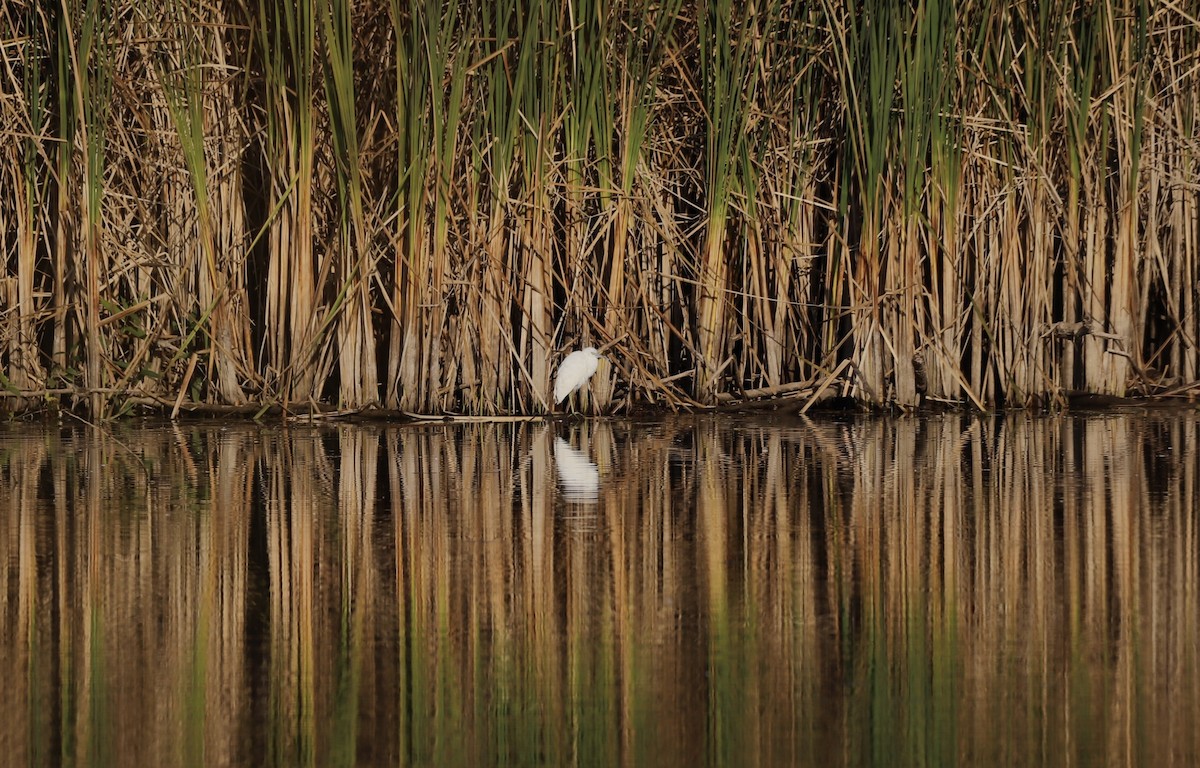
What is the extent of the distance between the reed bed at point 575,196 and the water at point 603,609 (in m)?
1.19

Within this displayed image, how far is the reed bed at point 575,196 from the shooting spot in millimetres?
7051

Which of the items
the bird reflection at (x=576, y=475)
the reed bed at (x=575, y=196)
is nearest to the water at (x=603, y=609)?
the bird reflection at (x=576, y=475)

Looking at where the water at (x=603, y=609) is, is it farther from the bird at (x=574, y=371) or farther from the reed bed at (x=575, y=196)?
the reed bed at (x=575, y=196)

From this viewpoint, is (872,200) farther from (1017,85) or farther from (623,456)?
(623,456)

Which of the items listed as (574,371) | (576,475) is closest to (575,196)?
(574,371)

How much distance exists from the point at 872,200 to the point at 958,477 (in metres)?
2.04

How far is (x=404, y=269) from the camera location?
7.11 m

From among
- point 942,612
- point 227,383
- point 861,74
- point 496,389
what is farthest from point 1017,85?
point 942,612

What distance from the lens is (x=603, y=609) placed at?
11.7 ft

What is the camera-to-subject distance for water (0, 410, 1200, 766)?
271cm

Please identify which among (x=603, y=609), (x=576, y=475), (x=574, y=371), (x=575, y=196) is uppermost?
(x=575, y=196)

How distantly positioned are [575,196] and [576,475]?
188 cm

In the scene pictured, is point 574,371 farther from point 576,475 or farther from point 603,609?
point 603,609

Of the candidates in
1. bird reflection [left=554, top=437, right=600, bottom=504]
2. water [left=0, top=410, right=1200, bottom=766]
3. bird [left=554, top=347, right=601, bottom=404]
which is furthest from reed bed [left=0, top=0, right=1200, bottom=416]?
water [left=0, top=410, right=1200, bottom=766]
